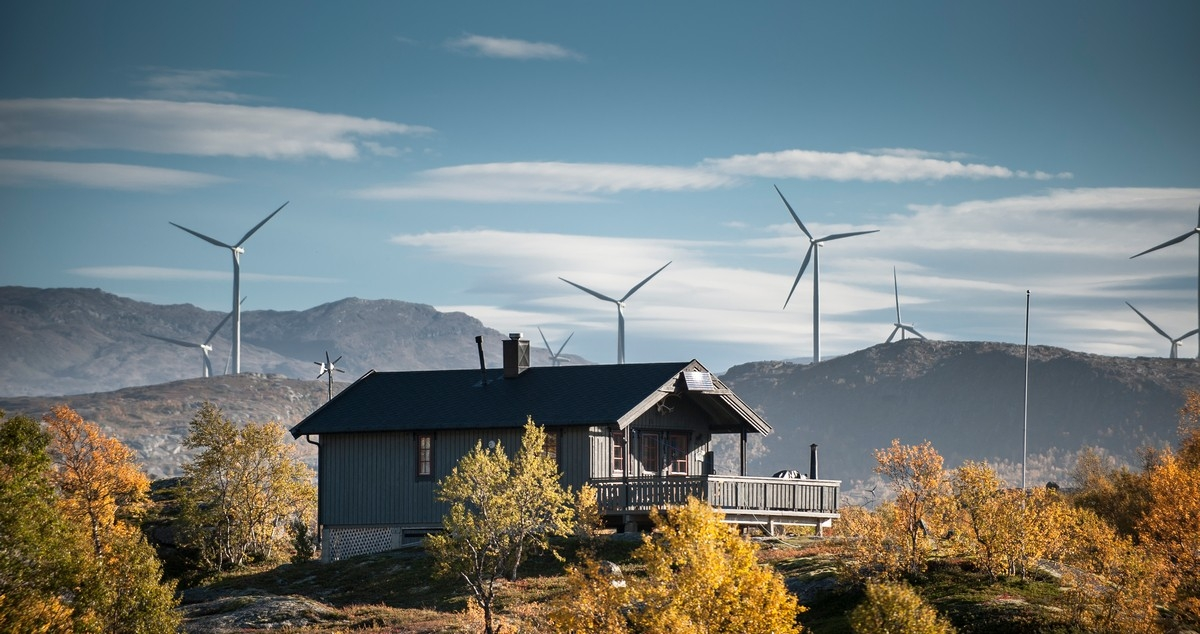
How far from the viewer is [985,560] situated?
3362 centimetres

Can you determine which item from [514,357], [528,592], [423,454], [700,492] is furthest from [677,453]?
[528,592]

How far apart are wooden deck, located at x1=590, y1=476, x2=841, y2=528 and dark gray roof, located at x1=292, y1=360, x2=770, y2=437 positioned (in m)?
2.25

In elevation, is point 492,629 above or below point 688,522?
below

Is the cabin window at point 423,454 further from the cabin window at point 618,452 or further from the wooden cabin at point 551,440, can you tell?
the cabin window at point 618,452

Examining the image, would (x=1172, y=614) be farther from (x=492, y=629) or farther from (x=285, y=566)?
(x=285, y=566)

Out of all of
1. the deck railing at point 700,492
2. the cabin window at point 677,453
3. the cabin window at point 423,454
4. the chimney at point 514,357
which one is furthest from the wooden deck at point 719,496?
the chimney at point 514,357

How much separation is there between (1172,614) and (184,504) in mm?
34651

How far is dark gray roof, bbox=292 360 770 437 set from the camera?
47.0 m

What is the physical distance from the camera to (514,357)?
51.3 metres

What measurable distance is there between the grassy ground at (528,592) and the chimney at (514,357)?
8.12 metres

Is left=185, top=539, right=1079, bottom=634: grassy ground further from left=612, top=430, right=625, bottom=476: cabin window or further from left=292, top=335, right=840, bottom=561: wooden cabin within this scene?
left=612, top=430, right=625, bottom=476: cabin window

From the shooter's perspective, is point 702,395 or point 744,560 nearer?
point 744,560

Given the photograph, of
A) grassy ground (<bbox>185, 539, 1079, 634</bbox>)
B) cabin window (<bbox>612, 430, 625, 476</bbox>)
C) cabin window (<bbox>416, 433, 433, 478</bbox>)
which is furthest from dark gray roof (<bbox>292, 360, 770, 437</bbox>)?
grassy ground (<bbox>185, 539, 1079, 634</bbox>)

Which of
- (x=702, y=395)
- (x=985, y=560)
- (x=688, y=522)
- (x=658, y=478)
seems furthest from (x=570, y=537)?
(x=688, y=522)
